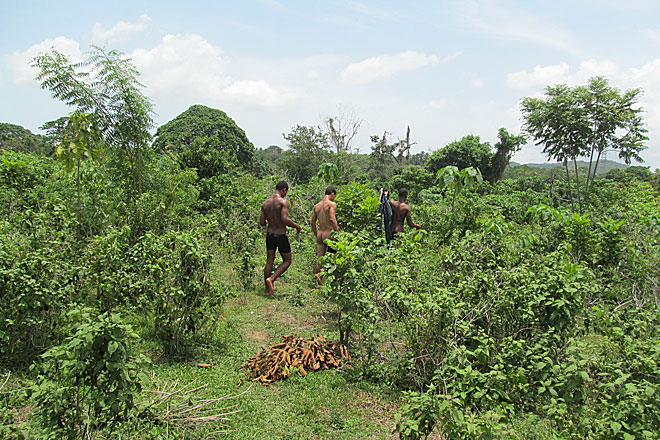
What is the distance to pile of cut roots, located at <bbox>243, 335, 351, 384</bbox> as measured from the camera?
154 inches

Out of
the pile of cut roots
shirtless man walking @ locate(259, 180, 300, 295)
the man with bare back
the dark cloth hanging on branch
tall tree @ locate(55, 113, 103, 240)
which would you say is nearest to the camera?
the pile of cut roots

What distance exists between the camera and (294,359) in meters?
4.06

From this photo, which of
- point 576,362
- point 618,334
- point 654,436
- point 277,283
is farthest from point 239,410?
point 277,283

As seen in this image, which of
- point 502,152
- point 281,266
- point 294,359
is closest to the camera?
point 294,359

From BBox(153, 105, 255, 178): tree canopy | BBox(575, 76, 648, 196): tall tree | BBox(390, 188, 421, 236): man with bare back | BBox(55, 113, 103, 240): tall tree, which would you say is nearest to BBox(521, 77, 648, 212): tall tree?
BBox(575, 76, 648, 196): tall tree

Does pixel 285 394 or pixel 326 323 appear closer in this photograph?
pixel 285 394

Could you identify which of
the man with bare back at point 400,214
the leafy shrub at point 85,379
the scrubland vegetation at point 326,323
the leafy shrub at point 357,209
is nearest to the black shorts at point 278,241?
the scrubland vegetation at point 326,323

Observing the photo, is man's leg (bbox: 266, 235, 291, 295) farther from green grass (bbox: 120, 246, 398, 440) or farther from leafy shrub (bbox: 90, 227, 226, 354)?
leafy shrub (bbox: 90, 227, 226, 354)

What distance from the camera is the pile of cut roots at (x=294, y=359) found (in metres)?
3.90

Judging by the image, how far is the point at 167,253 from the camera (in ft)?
13.8

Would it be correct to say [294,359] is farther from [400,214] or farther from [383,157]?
[383,157]

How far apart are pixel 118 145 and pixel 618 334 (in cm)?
794

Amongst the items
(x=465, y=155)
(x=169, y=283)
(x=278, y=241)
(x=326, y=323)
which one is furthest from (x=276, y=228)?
(x=465, y=155)

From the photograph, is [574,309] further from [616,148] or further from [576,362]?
Result: [616,148]
